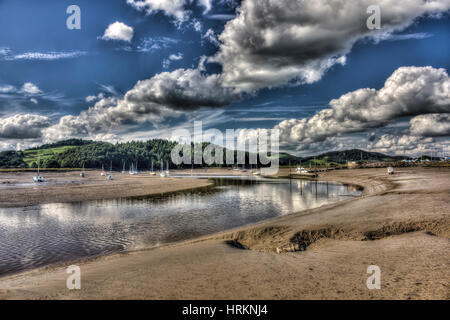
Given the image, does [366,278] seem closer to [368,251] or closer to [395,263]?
[395,263]

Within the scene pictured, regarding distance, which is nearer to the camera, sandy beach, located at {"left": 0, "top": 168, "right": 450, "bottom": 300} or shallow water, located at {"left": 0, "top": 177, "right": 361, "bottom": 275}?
sandy beach, located at {"left": 0, "top": 168, "right": 450, "bottom": 300}

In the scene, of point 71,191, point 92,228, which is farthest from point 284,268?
point 71,191

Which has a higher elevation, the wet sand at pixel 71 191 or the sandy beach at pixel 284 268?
the sandy beach at pixel 284 268

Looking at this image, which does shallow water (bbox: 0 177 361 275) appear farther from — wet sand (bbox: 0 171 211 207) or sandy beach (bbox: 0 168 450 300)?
wet sand (bbox: 0 171 211 207)

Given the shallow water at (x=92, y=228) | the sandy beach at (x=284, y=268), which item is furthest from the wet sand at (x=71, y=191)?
the sandy beach at (x=284, y=268)

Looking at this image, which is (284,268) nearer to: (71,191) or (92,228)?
(92,228)

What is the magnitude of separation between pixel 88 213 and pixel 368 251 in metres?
28.5

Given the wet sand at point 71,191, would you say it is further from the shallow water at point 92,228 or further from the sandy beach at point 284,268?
the sandy beach at point 284,268

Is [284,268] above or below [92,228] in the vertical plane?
above

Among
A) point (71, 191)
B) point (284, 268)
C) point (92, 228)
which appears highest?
point (284, 268)

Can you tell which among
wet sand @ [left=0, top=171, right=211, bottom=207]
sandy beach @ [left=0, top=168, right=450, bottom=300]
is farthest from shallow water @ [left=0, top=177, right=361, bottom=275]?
wet sand @ [left=0, top=171, right=211, bottom=207]

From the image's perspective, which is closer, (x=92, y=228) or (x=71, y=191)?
(x=92, y=228)
